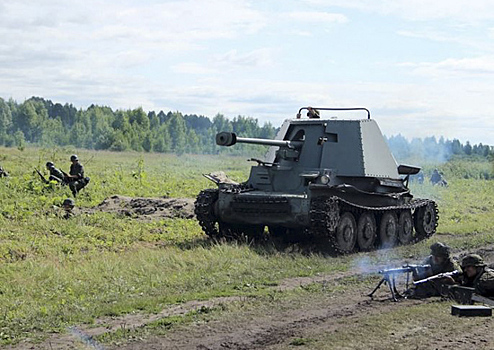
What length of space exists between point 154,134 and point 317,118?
65.5m

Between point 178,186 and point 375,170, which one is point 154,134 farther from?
point 375,170

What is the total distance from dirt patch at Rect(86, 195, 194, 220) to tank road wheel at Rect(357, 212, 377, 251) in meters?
5.54

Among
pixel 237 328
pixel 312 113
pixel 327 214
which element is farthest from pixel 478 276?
pixel 312 113

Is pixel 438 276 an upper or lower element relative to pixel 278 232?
upper

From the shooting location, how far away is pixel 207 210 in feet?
52.3

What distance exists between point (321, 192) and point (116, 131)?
57.0 meters

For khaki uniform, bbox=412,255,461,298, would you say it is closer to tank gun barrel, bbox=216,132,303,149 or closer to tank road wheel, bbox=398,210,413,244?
tank gun barrel, bbox=216,132,303,149

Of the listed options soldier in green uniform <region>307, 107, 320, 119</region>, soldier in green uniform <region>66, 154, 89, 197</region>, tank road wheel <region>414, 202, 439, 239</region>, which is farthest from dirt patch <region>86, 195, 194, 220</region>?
tank road wheel <region>414, 202, 439, 239</region>

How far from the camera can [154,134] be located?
82188 millimetres

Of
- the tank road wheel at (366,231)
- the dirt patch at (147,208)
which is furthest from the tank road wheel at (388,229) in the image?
the dirt patch at (147,208)

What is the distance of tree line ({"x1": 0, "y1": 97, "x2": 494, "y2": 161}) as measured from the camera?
2795 inches

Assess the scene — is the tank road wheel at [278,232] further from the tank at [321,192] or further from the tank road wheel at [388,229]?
the tank road wheel at [388,229]

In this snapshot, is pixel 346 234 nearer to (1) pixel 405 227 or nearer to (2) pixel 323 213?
(2) pixel 323 213

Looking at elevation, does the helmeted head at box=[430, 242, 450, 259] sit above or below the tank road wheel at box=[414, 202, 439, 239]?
above
